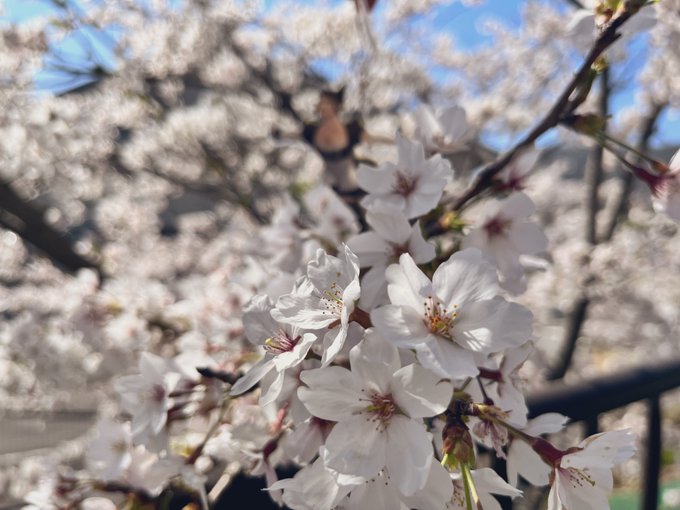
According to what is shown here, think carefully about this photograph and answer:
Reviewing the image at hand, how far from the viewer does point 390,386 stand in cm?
51

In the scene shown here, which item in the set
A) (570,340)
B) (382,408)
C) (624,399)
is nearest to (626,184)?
(570,340)

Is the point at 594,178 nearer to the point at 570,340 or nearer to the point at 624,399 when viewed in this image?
the point at 570,340

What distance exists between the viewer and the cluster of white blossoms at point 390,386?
492 mm

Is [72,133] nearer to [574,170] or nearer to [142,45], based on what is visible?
[142,45]

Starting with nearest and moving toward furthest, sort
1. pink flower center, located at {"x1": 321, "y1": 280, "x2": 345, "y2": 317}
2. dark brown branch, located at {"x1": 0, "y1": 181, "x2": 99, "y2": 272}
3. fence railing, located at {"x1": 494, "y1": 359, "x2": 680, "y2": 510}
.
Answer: pink flower center, located at {"x1": 321, "y1": 280, "x2": 345, "y2": 317} < fence railing, located at {"x1": 494, "y1": 359, "x2": 680, "y2": 510} < dark brown branch, located at {"x1": 0, "y1": 181, "x2": 99, "y2": 272}

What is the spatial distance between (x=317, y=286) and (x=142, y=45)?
4.95m

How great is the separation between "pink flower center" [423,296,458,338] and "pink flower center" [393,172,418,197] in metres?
0.23

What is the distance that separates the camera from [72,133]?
2.57m

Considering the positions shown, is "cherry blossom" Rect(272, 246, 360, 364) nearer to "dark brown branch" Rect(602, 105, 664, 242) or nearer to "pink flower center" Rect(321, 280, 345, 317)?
"pink flower center" Rect(321, 280, 345, 317)

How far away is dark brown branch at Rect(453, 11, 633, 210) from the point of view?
0.63 m

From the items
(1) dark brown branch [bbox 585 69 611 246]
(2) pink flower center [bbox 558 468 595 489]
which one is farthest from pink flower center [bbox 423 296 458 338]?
(1) dark brown branch [bbox 585 69 611 246]

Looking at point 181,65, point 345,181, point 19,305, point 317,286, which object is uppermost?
point 317,286

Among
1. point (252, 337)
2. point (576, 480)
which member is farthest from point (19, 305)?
point (576, 480)

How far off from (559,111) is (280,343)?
0.54m
